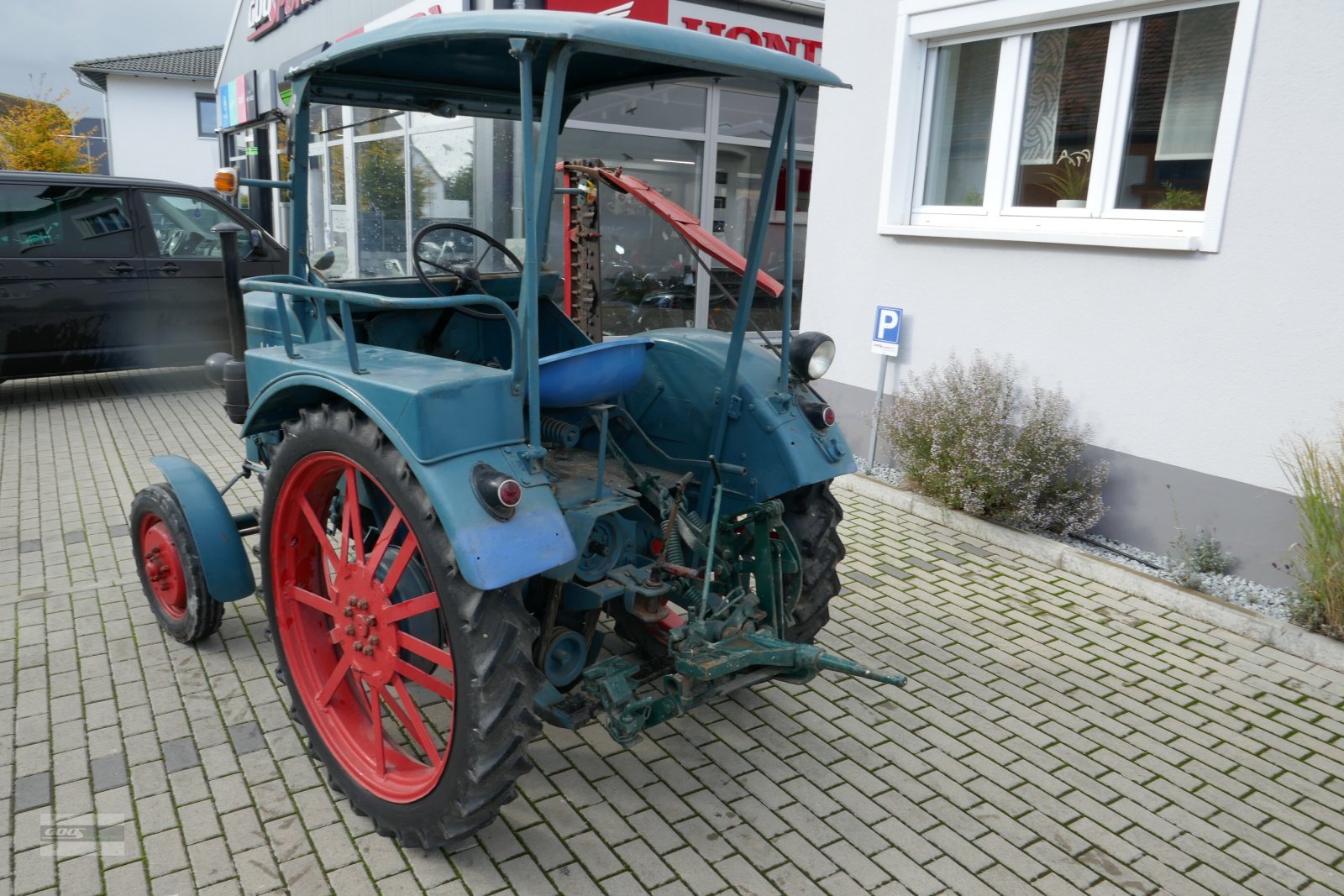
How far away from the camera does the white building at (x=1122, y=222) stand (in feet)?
13.5

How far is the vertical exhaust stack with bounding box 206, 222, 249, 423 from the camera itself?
360cm

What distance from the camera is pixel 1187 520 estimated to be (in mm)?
4598

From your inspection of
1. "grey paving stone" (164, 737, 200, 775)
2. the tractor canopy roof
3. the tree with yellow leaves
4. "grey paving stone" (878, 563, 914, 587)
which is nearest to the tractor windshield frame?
the tractor canopy roof

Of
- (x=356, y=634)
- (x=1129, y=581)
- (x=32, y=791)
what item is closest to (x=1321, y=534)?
(x=1129, y=581)

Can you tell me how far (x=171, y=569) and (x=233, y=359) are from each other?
0.91 m

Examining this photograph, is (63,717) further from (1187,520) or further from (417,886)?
(1187,520)

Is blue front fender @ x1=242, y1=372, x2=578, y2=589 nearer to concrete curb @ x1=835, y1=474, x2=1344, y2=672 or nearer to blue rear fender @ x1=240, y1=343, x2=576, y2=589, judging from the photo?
blue rear fender @ x1=240, y1=343, x2=576, y2=589

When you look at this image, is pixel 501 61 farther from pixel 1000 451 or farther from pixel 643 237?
pixel 643 237

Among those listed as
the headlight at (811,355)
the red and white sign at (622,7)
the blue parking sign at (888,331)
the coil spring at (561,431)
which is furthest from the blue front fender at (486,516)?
the red and white sign at (622,7)

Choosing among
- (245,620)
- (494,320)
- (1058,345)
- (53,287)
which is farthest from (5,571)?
(1058,345)

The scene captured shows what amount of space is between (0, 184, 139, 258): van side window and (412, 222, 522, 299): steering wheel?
18.8ft

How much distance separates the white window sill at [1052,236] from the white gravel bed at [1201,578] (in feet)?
5.05

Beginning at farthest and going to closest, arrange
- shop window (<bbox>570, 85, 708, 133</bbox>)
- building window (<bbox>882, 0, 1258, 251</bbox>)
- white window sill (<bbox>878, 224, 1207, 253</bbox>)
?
1. shop window (<bbox>570, 85, 708, 133</bbox>)
2. building window (<bbox>882, 0, 1258, 251</bbox>)
3. white window sill (<bbox>878, 224, 1207, 253</bbox>)

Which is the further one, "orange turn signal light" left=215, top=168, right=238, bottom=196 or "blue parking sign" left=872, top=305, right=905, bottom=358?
"blue parking sign" left=872, top=305, right=905, bottom=358
